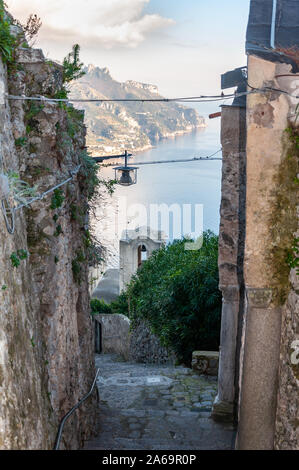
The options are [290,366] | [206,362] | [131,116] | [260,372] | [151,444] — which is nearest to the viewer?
[290,366]

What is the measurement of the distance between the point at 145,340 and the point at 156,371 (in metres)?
2.70

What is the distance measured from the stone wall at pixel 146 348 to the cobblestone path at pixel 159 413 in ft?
5.38

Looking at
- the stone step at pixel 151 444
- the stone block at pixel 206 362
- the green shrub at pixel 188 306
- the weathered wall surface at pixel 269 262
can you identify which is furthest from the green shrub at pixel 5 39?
the green shrub at pixel 188 306

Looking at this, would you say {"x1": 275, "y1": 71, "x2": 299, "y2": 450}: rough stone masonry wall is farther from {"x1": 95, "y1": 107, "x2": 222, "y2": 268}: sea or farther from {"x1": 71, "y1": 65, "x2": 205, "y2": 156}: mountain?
{"x1": 71, "y1": 65, "x2": 205, "y2": 156}: mountain

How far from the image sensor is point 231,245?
609cm

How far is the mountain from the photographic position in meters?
44.5

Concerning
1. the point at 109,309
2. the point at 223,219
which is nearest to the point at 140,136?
the point at 109,309

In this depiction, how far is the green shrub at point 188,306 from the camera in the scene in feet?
30.7

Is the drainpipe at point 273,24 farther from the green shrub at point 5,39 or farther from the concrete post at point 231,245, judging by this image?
the green shrub at point 5,39

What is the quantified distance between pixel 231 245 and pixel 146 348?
6418mm

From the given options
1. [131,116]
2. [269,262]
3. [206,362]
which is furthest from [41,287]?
[131,116]

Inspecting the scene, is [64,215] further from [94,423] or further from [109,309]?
[109,309]

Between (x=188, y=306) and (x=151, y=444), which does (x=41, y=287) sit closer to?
(x=151, y=444)

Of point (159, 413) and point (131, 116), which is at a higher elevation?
point (131, 116)
